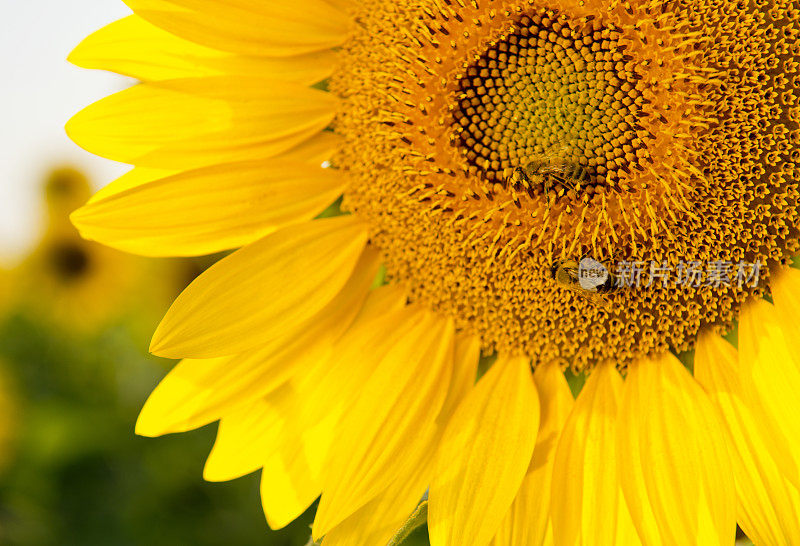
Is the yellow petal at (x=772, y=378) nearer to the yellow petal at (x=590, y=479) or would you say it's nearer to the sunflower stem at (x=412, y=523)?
the yellow petal at (x=590, y=479)

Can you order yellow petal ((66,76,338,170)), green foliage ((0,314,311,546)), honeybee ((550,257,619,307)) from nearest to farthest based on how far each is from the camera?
honeybee ((550,257,619,307)) → yellow petal ((66,76,338,170)) → green foliage ((0,314,311,546))

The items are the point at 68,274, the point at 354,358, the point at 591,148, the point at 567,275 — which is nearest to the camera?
the point at 591,148

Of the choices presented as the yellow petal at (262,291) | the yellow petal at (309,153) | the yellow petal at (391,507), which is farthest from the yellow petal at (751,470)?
the yellow petal at (309,153)

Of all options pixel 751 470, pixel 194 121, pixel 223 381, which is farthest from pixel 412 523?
pixel 194 121

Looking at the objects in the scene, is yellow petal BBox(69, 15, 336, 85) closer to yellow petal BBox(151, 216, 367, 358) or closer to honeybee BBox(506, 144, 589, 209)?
yellow petal BBox(151, 216, 367, 358)

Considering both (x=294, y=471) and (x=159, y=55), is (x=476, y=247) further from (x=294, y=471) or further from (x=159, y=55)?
(x=159, y=55)

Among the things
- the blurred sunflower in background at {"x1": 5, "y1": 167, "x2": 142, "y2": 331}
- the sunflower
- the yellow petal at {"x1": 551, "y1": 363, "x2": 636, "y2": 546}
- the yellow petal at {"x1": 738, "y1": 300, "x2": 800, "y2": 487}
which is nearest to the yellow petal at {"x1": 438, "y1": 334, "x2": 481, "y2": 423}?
the sunflower

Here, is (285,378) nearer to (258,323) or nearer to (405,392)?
(258,323)
